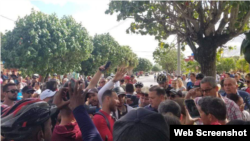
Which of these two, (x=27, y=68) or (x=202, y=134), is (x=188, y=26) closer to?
(x=202, y=134)

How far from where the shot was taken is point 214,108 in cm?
241

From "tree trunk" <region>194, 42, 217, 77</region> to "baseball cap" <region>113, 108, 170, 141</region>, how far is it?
20.3ft

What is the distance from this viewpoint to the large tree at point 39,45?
40.6 ft

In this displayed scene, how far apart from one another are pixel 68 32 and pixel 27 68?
3979mm

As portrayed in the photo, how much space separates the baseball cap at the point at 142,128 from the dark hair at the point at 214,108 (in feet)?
3.94

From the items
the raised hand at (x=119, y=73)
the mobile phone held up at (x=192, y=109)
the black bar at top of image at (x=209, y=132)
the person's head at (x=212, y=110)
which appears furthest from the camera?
the raised hand at (x=119, y=73)

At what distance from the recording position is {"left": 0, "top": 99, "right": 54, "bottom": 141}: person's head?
173cm

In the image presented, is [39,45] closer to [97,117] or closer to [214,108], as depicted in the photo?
[97,117]

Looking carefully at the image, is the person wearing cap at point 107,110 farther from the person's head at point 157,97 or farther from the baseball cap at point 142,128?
the baseball cap at point 142,128

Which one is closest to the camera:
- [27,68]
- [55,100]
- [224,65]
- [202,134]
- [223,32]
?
[202,134]

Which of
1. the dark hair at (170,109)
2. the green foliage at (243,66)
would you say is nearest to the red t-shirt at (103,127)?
the dark hair at (170,109)

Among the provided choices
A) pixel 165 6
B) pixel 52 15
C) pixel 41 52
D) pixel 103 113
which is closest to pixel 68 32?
pixel 52 15

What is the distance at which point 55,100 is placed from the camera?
2.43m

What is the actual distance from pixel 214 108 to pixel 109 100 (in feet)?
4.55
